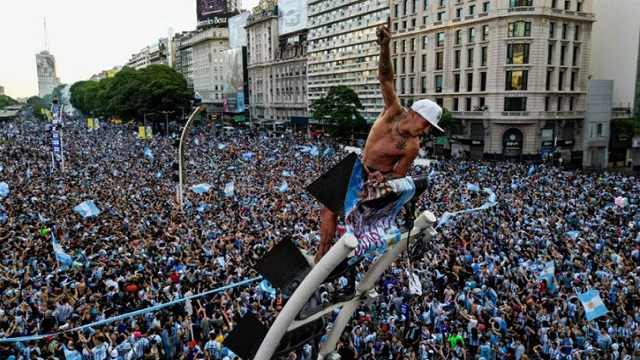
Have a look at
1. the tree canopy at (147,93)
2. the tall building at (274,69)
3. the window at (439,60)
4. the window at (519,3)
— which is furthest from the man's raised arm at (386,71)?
the tall building at (274,69)

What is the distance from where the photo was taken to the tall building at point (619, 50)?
58.1 metres

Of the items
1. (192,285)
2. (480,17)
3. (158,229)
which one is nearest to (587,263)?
(192,285)

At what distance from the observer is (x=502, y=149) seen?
5859cm

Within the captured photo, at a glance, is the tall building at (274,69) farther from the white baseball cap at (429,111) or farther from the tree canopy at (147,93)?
the white baseball cap at (429,111)

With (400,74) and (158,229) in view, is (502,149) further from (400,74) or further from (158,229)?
(158,229)

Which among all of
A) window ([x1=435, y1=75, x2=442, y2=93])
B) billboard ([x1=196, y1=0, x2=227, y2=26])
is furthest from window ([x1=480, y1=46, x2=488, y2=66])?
billboard ([x1=196, y1=0, x2=227, y2=26])

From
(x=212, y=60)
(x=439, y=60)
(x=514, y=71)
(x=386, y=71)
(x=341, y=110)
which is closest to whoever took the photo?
(x=386, y=71)

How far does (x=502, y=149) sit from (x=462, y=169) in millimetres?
18739

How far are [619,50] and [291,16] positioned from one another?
189 ft

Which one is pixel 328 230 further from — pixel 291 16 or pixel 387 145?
pixel 291 16

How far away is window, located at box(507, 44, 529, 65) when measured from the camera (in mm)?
56781

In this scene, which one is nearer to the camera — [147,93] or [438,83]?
[438,83]

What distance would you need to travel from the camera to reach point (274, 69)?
350 feet

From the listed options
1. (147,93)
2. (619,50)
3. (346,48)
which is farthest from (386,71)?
(147,93)
